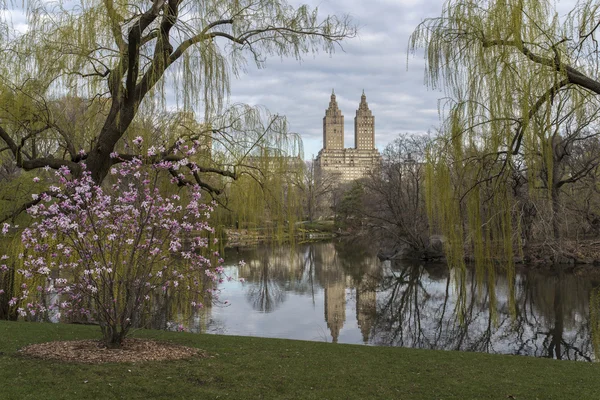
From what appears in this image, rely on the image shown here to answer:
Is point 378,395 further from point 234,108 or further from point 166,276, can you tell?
point 234,108

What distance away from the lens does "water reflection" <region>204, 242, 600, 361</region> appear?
494 inches

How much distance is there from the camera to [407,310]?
1673 centimetres

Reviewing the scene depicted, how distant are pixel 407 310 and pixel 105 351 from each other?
12.3m

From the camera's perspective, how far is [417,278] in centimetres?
2283

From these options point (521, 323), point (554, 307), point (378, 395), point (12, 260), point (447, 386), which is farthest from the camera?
point (554, 307)

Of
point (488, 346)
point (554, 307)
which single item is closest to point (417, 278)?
point (554, 307)

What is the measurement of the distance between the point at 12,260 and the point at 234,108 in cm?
443

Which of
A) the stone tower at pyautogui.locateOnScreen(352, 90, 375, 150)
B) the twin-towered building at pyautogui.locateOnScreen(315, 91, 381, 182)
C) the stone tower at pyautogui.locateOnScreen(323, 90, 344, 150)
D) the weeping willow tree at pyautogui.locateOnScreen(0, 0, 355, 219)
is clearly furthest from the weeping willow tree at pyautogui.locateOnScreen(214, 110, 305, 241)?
the stone tower at pyautogui.locateOnScreen(323, 90, 344, 150)

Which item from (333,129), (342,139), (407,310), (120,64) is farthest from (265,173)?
(342,139)

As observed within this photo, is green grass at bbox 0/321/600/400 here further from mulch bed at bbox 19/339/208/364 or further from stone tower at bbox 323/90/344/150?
stone tower at bbox 323/90/344/150

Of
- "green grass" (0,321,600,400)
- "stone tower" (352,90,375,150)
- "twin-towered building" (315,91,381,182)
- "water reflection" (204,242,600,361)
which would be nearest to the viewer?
"green grass" (0,321,600,400)

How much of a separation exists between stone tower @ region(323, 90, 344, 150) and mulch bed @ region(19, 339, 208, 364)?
497ft

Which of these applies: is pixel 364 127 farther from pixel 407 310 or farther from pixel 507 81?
pixel 507 81

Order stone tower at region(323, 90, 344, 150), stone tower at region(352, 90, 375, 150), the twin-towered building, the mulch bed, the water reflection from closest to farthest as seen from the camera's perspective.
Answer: the mulch bed < the water reflection < the twin-towered building < stone tower at region(352, 90, 375, 150) < stone tower at region(323, 90, 344, 150)
